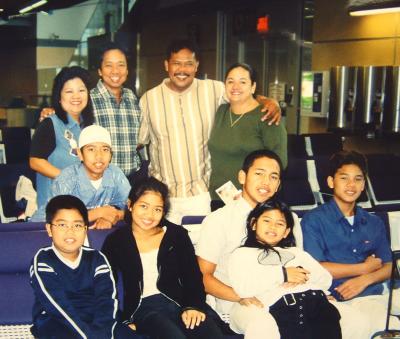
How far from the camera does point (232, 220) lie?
3023mm

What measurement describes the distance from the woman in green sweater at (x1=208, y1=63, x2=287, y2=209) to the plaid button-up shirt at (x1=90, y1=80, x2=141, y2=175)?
519 millimetres

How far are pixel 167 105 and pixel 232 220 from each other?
1048 mm

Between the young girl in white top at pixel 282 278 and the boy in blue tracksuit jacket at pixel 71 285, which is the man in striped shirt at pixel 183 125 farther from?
the boy in blue tracksuit jacket at pixel 71 285

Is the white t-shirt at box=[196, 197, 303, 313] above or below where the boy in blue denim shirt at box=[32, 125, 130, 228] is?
below

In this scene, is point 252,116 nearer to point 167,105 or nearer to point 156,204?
point 167,105

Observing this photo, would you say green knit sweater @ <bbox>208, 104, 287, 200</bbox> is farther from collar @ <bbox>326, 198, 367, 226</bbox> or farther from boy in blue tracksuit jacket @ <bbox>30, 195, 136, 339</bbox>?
boy in blue tracksuit jacket @ <bbox>30, 195, 136, 339</bbox>

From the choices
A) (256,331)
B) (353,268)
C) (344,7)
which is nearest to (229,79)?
(353,268)

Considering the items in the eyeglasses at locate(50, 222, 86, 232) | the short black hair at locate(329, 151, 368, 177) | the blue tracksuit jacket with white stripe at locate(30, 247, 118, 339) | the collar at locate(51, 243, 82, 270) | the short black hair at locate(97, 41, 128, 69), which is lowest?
the blue tracksuit jacket with white stripe at locate(30, 247, 118, 339)

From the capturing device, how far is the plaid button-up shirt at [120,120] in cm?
363

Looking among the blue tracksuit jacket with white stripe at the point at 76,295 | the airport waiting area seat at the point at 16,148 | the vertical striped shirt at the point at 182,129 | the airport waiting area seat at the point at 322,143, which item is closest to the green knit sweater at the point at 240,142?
the vertical striped shirt at the point at 182,129

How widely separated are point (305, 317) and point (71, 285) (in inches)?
41.9

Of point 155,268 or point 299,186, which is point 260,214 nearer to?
point 155,268

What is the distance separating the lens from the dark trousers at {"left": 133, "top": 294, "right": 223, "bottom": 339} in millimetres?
2658

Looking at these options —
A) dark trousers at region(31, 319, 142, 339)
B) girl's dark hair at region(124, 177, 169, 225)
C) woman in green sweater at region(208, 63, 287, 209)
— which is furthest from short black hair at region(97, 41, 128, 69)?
dark trousers at region(31, 319, 142, 339)
